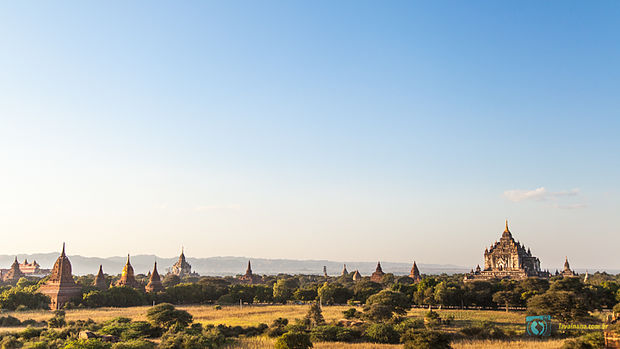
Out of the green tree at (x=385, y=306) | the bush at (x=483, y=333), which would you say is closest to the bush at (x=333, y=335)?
the green tree at (x=385, y=306)

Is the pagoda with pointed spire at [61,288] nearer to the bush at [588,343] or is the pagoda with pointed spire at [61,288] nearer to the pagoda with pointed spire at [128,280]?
the pagoda with pointed spire at [128,280]

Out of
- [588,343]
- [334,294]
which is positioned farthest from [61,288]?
[588,343]

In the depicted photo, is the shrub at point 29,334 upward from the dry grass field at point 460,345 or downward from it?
upward

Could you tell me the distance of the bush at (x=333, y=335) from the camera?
36.2 metres

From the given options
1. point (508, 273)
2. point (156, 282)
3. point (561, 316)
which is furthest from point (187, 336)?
point (508, 273)

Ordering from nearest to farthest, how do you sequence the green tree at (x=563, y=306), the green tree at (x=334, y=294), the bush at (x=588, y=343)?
the bush at (x=588, y=343) < the green tree at (x=563, y=306) < the green tree at (x=334, y=294)

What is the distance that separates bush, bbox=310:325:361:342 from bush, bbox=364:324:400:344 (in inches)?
49.6

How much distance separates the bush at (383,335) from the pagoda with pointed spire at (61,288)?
50468 millimetres

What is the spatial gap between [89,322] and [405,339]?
28093 millimetres

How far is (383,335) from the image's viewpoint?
3638 centimetres

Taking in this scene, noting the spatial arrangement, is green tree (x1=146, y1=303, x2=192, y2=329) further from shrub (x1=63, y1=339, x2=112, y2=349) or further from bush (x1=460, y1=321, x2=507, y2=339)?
bush (x1=460, y1=321, x2=507, y2=339)

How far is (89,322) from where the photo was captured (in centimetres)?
4444

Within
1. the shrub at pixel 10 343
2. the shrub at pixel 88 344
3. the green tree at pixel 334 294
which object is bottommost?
the green tree at pixel 334 294

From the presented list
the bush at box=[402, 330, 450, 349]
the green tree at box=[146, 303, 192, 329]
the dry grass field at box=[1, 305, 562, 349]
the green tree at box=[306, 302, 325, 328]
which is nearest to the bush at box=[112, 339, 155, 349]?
the dry grass field at box=[1, 305, 562, 349]
